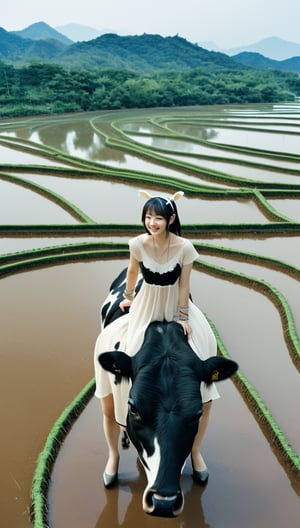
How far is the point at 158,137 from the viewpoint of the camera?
77.4ft

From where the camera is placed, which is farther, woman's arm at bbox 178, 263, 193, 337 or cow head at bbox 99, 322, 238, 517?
woman's arm at bbox 178, 263, 193, 337

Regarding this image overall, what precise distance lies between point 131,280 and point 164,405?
1248 mm

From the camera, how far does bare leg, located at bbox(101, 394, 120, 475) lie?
3.94 metres

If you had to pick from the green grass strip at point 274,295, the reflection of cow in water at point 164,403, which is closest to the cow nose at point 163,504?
the reflection of cow in water at point 164,403

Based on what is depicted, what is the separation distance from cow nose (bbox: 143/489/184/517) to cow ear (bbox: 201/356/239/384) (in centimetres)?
80

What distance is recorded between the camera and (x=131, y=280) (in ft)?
12.3

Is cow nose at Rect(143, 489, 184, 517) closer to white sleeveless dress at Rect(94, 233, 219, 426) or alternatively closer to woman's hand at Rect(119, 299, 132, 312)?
white sleeveless dress at Rect(94, 233, 219, 426)

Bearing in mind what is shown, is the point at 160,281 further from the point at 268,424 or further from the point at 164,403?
the point at 268,424

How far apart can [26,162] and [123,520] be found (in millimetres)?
16467

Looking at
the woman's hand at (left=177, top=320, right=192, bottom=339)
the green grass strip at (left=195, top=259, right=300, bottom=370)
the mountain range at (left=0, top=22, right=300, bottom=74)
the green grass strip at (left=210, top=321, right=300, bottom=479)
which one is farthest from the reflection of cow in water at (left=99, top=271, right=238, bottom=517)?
the mountain range at (left=0, top=22, right=300, bottom=74)

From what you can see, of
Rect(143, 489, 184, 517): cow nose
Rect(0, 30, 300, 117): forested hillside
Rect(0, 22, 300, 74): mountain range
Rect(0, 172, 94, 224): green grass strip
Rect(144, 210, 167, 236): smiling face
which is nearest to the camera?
Rect(143, 489, 184, 517): cow nose

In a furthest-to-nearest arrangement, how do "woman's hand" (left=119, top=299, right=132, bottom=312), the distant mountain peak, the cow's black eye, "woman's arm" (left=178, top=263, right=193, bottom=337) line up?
the distant mountain peak < "woman's hand" (left=119, top=299, right=132, bottom=312) < "woman's arm" (left=178, top=263, right=193, bottom=337) < the cow's black eye

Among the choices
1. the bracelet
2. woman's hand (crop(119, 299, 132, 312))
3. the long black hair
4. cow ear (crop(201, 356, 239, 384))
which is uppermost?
the long black hair

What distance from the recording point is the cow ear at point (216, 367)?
311 cm
